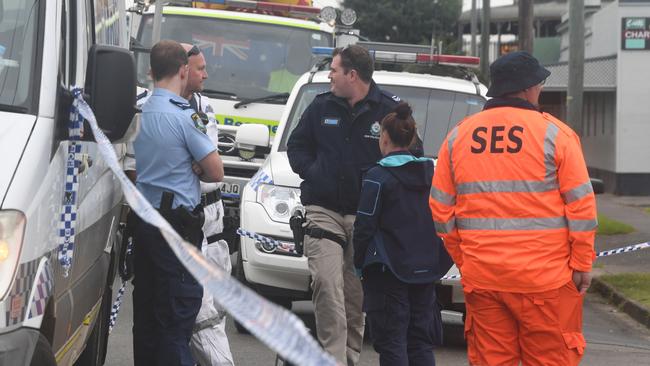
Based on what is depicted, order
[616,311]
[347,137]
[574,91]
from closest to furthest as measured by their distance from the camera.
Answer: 1. [347,137]
2. [616,311]
3. [574,91]

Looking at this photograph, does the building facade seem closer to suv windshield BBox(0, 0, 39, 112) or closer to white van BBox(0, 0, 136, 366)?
white van BBox(0, 0, 136, 366)

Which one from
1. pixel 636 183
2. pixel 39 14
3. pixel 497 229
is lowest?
pixel 636 183

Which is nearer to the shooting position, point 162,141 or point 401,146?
point 162,141

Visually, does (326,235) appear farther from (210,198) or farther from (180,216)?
(180,216)

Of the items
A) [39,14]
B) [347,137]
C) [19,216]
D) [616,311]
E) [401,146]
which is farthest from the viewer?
[616,311]

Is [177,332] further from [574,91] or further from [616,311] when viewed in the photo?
[574,91]

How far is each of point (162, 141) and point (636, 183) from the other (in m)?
24.2

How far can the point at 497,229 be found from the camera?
17.9 ft

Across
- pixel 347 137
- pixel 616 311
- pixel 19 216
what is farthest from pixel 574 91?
pixel 19 216

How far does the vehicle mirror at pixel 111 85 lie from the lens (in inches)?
197

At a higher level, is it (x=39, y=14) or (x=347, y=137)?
(x=39, y=14)

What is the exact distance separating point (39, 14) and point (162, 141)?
1252 millimetres

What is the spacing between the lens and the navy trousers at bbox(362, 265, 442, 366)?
258 inches

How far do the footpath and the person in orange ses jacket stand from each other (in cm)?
610
